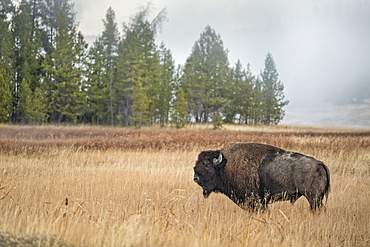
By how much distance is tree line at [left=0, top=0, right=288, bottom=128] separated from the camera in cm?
3159

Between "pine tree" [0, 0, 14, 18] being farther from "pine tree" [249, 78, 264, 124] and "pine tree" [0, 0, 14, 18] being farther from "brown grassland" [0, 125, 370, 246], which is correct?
"pine tree" [249, 78, 264, 124]

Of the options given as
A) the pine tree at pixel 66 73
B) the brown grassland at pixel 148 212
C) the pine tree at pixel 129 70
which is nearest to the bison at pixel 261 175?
the brown grassland at pixel 148 212

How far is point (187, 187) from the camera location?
654 centimetres

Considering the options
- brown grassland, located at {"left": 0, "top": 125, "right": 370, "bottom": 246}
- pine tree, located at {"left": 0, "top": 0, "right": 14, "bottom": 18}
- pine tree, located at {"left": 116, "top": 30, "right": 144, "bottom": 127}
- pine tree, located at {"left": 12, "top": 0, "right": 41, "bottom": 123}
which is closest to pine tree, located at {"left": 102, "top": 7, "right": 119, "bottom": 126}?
pine tree, located at {"left": 116, "top": 30, "right": 144, "bottom": 127}

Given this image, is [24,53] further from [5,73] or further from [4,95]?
[4,95]

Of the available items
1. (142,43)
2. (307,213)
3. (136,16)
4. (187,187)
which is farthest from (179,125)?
(307,213)

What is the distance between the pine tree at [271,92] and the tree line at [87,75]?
13431 millimetres

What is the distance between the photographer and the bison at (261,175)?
391cm

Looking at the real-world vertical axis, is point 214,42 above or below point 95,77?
above

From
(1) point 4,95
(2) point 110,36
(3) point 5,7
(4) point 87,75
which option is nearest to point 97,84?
(4) point 87,75

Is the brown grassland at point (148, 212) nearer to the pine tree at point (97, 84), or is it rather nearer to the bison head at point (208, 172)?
the bison head at point (208, 172)

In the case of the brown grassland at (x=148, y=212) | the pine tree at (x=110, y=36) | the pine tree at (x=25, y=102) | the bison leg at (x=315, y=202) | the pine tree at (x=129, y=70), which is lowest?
the brown grassland at (x=148, y=212)

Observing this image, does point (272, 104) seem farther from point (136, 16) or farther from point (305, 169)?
point (305, 169)

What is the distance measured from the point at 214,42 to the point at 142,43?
18.8 meters
